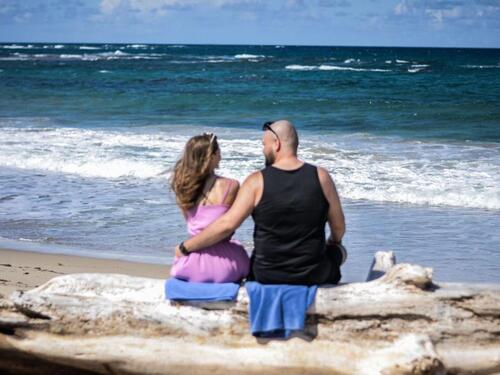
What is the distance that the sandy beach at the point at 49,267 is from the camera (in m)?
7.04

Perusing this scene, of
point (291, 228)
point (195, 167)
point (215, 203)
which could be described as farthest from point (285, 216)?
point (195, 167)

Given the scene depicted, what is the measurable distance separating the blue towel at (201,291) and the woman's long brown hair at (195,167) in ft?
1.61

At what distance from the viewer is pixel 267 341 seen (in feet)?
14.9

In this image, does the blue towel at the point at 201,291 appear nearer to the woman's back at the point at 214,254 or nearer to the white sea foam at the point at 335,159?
the woman's back at the point at 214,254

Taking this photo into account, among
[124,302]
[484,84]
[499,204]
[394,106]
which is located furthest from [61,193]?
[484,84]

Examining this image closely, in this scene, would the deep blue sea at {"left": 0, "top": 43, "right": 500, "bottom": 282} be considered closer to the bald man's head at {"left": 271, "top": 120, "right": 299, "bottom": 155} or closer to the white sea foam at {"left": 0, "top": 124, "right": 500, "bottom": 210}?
the white sea foam at {"left": 0, "top": 124, "right": 500, "bottom": 210}

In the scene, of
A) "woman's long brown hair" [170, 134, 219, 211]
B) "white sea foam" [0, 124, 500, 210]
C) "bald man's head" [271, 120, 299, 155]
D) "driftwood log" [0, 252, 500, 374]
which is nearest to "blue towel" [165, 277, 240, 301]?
"driftwood log" [0, 252, 500, 374]

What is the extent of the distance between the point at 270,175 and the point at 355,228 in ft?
15.7

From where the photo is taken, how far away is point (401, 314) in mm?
4473

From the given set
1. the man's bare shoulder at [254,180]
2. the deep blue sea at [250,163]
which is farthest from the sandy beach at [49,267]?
the man's bare shoulder at [254,180]

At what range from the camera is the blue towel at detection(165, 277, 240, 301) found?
4617mm

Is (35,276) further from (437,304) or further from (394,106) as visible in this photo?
(394,106)

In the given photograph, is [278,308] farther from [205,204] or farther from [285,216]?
[205,204]

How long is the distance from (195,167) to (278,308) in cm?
91
